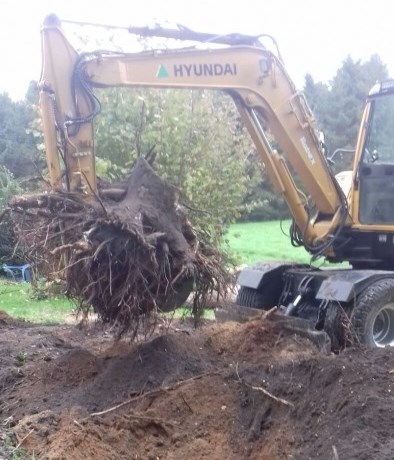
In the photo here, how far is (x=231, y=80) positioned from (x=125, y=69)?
1.25m

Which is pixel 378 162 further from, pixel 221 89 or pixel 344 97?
pixel 344 97

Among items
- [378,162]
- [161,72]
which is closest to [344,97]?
[378,162]

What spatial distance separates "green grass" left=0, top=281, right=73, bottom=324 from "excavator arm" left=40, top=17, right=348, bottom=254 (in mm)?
4035

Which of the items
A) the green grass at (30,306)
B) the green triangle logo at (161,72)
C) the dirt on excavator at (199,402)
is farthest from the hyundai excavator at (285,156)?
the green grass at (30,306)

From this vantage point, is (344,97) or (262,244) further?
(344,97)

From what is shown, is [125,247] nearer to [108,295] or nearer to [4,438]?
[108,295]

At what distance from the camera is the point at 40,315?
11430mm

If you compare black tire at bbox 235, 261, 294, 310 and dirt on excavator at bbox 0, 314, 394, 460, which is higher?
black tire at bbox 235, 261, 294, 310

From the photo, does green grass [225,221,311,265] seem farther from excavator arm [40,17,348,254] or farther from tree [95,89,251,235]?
excavator arm [40,17,348,254]

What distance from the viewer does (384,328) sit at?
7801mm

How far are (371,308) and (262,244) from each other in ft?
58.0

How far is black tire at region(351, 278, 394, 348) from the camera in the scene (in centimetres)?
728

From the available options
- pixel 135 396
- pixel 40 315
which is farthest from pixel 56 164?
pixel 40 315

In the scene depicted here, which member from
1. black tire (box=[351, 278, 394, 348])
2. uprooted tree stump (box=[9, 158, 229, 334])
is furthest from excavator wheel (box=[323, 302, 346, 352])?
uprooted tree stump (box=[9, 158, 229, 334])
